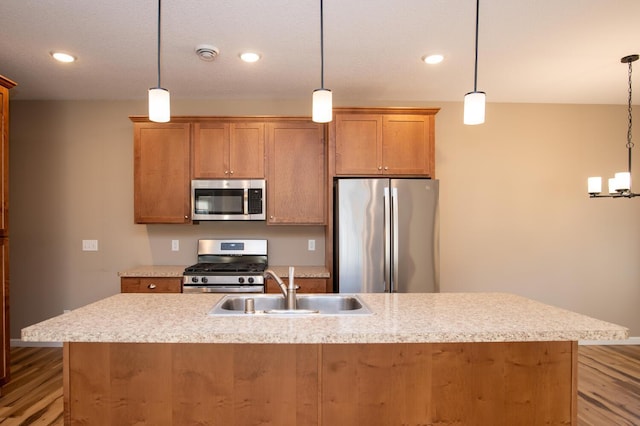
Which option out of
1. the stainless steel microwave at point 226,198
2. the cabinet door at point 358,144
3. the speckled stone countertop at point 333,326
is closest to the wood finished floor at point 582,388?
the speckled stone countertop at point 333,326

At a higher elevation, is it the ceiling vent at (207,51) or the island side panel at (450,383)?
the ceiling vent at (207,51)

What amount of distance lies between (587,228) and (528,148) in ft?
3.50

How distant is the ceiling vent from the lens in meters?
2.65

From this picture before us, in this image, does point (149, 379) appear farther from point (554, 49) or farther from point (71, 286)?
point (554, 49)

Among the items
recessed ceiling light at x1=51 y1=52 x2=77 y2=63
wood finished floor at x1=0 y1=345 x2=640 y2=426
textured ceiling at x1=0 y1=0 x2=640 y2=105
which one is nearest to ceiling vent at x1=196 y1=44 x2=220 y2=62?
textured ceiling at x1=0 y1=0 x2=640 y2=105

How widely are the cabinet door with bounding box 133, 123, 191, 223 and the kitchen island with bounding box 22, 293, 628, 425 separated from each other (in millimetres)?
1994

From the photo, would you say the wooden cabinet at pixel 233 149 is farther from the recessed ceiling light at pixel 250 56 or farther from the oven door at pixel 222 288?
the oven door at pixel 222 288

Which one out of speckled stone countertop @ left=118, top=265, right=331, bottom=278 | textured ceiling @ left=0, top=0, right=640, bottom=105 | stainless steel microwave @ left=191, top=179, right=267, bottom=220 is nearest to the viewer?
textured ceiling @ left=0, top=0, right=640, bottom=105

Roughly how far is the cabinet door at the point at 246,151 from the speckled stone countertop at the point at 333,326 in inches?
72.6

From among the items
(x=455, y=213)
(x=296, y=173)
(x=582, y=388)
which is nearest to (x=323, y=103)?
(x=296, y=173)

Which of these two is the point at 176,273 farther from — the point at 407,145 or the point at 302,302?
the point at 407,145

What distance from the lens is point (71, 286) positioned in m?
3.78

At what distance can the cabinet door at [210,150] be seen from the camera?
11.2 ft

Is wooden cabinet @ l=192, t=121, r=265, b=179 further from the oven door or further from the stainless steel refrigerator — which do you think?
the oven door
